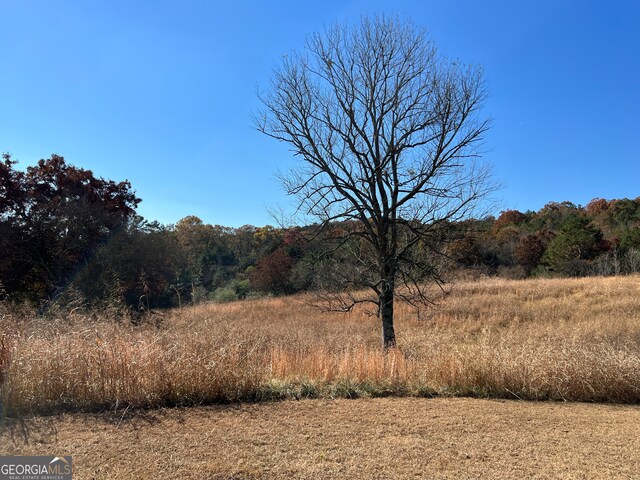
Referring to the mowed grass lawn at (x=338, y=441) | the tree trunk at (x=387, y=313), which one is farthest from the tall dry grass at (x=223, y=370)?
the tree trunk at (x=387, y=313)

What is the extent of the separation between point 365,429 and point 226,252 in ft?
164

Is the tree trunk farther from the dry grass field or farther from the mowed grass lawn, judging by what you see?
the mowed grass lawn

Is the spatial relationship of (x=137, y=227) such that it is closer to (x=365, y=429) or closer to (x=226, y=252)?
(x=365, y=429)

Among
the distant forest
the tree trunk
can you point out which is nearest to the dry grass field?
the distant forest

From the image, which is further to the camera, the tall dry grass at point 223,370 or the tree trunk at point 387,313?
the tree trunk at point 387,313

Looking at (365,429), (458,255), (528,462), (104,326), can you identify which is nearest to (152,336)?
(104,326)
